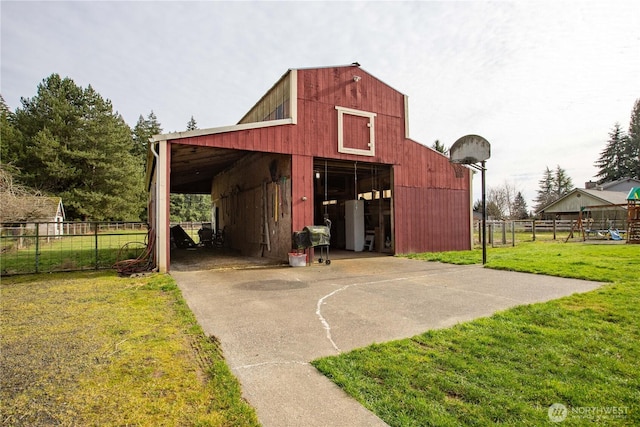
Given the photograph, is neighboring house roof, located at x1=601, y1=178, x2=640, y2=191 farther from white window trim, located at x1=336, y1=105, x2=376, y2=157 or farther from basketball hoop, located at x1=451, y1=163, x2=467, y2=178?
white window trim, located at x1=336, y1=105, x2=376, y2=157

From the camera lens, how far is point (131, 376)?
2713mm

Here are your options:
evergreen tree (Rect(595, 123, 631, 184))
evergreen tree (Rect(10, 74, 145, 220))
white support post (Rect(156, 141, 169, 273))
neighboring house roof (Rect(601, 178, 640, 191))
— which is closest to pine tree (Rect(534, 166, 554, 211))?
evergreen tree (Rect(595, 123, 631, 184))

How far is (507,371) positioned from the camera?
8.79 ft

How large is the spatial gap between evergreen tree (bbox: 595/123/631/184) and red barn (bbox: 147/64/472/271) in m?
51.0

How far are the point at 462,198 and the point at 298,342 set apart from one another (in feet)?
39.7

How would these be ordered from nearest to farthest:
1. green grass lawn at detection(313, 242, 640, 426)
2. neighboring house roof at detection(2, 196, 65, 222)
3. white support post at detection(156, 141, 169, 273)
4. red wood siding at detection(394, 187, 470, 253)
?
green grass lawn at detection(313, 242, 640, 426), white support post at detection(156, 141, 169, 273), red wood siding at detection(394, 187, 470, 253), neighboring house roof at detection(2, 196, 65, 222)

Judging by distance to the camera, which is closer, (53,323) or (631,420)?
(631,420)

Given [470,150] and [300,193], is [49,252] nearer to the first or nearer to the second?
[300,193]

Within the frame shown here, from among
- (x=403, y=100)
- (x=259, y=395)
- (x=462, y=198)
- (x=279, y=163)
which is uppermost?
(x=403, y=100)

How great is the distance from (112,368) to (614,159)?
6568 centimetres

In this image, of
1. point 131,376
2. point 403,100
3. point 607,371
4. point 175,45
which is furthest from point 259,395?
point 403,100

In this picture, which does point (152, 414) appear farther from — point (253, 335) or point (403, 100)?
point (403, 100)

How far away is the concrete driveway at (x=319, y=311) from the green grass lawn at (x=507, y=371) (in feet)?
0.88

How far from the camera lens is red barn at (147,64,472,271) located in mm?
9414
